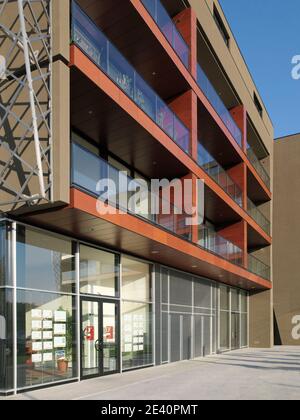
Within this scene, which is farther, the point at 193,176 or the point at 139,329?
the point at 193,176

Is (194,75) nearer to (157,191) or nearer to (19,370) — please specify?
(157,191)

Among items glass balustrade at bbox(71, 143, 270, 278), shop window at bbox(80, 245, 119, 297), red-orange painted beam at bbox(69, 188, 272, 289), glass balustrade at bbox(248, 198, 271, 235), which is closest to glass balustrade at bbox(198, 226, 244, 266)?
glass balustrade at bbox(71, 143, 270, 278)

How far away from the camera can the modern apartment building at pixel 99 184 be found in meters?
11.2

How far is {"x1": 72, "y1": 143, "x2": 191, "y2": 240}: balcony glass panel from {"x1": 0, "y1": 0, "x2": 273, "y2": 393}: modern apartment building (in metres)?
0.05

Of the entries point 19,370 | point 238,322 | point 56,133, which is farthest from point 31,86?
point 238,322

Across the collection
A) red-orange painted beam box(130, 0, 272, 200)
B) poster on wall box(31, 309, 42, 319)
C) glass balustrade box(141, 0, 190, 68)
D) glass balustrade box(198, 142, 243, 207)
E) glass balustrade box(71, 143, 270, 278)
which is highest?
glass balustrade box(141, 0, 190, 68)

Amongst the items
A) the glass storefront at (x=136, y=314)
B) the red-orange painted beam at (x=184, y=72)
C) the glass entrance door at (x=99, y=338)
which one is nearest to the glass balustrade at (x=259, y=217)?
the red-orange painted beam at (x=184, y=72)

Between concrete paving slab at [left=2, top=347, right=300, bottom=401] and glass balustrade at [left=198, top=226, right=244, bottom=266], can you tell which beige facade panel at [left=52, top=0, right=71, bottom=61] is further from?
glass balustrade at [left=198, top=226, right=244, bottom=266]

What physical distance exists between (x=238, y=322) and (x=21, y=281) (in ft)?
70.1

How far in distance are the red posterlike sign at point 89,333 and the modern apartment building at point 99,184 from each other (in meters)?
0.06

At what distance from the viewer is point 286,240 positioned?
37.3 meters

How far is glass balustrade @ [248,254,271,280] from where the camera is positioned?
28.7 meters

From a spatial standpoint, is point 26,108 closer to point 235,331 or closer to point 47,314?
point 47,314
